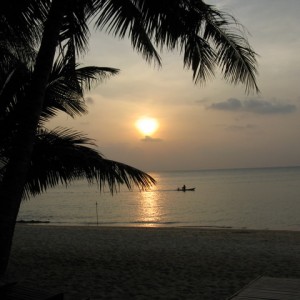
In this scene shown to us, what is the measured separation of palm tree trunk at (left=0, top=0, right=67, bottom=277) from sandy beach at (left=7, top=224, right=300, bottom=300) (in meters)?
0.93

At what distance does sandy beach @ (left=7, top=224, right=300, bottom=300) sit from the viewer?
21.0 ft

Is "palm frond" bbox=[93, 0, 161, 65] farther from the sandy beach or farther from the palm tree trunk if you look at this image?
the sandy beach

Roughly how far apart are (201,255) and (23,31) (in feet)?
21.4

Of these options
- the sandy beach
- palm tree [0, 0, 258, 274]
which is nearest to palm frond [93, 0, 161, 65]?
palm tree [0, 0, 258, 274]

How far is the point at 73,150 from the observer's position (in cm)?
660

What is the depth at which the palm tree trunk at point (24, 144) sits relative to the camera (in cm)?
565

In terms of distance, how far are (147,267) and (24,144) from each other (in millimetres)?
3883

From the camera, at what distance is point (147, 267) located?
8.26m

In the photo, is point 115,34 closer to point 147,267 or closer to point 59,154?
point 59,154

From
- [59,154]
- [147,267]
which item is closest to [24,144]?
[59,154]

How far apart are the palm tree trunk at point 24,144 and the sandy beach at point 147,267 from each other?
3.04ft

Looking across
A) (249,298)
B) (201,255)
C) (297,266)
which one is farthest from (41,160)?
(297,266)

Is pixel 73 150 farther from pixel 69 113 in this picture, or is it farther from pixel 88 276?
pixel 88 276

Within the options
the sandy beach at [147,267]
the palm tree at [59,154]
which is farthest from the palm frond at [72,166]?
the sandy beach at [147,267]
